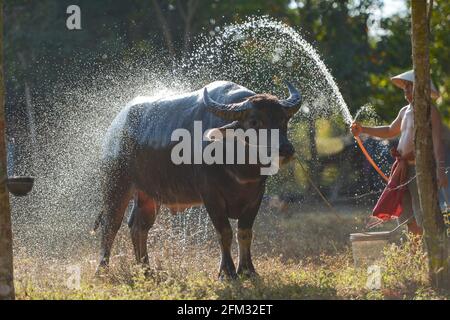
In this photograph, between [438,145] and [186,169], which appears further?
[186,169]

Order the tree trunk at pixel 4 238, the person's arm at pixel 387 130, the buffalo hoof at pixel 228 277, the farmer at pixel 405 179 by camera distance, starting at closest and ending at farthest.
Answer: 1. the tree trunk at pixel 4 238
2. the buffalo hoof at pixel 228 277
3. the farmer at pixel 405 179
4. the person's arm at pixel 387 130

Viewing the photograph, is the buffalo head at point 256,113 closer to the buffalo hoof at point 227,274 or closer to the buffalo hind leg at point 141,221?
the buffalo hoof at point 227,274

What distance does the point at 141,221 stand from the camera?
10.9m

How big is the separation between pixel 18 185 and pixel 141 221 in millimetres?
3492

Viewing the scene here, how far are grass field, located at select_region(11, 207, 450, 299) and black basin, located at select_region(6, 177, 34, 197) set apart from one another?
83 centimetres

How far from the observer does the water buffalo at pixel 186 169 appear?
9.17 meters

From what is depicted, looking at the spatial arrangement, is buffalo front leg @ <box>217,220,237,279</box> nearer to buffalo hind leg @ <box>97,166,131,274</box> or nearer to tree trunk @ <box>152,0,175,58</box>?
buffalo hind leg @ <box>97,166,131,274</box>

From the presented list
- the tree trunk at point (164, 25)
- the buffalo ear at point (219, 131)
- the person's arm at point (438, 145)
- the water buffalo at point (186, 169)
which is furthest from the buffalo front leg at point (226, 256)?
the tree trunk at point (164, 25)

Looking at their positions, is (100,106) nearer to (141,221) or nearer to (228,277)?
(141,221)

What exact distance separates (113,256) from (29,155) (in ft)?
27.9

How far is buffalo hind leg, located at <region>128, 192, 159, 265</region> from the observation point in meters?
10.9

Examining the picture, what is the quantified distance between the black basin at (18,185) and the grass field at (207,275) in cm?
83

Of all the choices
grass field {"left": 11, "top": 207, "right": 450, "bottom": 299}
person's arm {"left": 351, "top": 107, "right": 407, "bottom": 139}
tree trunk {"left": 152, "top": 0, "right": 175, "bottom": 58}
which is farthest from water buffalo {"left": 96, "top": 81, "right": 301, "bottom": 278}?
tree trunk {"left": 152, "top": 0, "right": 175, "bottom": 58}

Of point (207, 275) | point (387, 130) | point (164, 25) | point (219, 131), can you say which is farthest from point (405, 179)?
point (164, 25)
